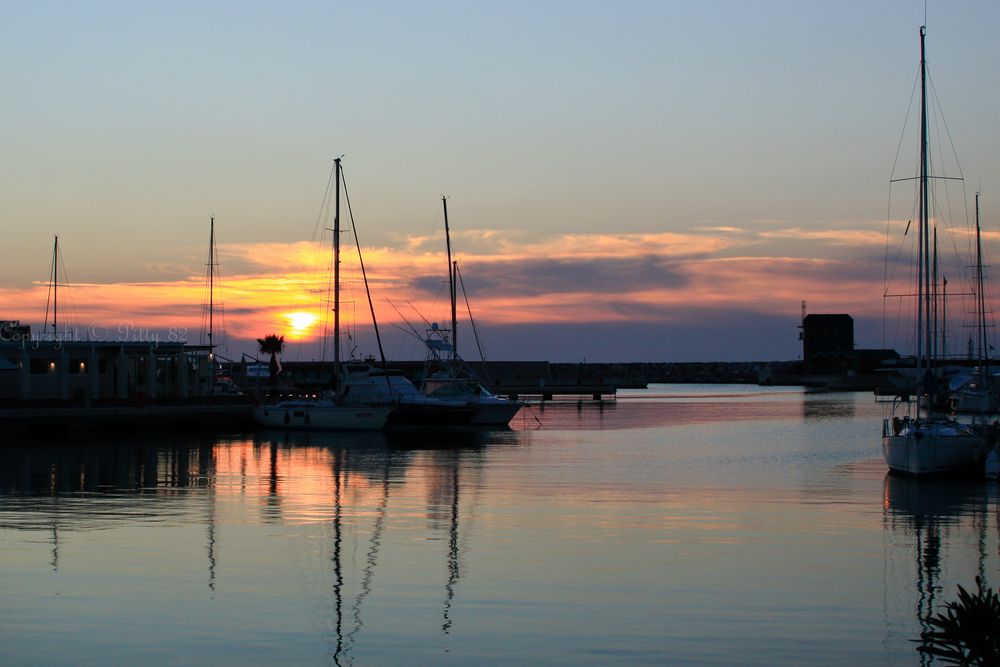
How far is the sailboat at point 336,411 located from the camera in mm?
66000

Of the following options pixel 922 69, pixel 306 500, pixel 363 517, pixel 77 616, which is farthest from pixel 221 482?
pixel 922 69

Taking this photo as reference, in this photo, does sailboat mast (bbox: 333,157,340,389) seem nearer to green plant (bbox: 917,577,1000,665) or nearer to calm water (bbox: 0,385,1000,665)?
calm water (bbox: 0,385,1000,665)

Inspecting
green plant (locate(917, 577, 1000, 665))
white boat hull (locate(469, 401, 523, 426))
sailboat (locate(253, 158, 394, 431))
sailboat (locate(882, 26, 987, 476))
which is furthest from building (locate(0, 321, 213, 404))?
green plant (locate(917, 577, 1000, 665))

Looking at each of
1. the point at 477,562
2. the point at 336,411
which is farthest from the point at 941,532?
the point at 336,411

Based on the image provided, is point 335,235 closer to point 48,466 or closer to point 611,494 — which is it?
point 48,466

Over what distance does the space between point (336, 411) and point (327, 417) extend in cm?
82

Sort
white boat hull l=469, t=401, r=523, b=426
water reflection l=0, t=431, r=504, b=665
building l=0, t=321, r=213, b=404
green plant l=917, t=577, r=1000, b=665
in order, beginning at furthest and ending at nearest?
white boat hull l=469, t=401, r=523, b=426
building l=0, t=321, r=213, b=404
water reflection l=0, t=431, r=504, b=665
green plant l=917, t=577, r=1000, b=665

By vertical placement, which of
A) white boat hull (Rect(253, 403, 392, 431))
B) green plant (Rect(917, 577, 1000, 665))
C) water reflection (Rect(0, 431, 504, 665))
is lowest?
water reflection (Rect(0, 431, 504, 665))

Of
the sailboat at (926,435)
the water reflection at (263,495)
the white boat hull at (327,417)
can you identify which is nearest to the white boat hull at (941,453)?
the sailboat at (926,435)

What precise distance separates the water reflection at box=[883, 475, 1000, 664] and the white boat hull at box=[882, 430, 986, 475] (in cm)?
45

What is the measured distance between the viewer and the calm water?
1681cm

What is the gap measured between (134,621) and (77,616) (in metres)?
1.05

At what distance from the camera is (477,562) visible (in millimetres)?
23078

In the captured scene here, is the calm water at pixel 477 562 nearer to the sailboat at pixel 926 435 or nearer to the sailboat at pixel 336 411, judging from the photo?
the sailboat at pixel 926 435
